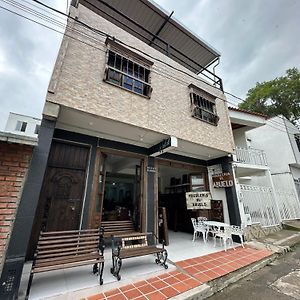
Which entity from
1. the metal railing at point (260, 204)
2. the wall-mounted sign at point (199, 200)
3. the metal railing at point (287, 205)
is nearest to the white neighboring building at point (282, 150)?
the metal railing at point (287, 205)

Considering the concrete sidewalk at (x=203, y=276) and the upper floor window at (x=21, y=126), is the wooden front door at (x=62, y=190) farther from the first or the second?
the concrete sidewalk at (x=203, y=276)

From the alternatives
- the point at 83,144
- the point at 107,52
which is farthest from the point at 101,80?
the point at 83,144

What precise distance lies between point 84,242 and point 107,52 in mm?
5177

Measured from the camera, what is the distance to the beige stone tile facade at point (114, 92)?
153 inches

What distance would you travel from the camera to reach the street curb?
276cm

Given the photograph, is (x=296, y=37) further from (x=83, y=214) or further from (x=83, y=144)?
(x=83, y=214)

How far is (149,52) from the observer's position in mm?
5961

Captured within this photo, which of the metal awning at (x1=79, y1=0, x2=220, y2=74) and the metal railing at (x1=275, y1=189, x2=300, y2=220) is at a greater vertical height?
the metal awning at (x1=79, y1=0, x2=220, y2=74)

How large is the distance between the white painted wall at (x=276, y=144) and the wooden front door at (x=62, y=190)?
1402cm

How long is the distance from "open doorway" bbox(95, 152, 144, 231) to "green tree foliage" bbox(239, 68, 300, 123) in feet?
43.3

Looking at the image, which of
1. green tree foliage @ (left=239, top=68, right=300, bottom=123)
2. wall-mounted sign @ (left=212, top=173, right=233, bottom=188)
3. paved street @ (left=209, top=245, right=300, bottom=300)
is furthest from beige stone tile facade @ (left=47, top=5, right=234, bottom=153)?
green tree foliage @ (left=239, top=68, right=300, bottom=123)

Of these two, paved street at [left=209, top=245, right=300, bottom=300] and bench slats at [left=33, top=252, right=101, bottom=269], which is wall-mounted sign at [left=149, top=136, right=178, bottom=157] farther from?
paved street at [left=209, top=245, right=300, bottom=300]

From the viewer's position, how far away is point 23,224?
9.04ft

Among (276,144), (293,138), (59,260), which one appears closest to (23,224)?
(59,260)
